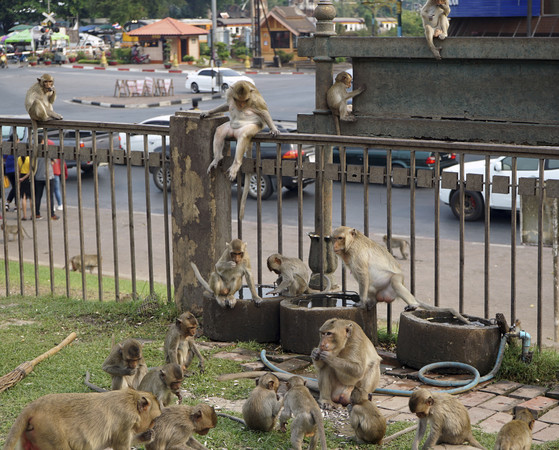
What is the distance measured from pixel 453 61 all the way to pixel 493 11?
8.71m

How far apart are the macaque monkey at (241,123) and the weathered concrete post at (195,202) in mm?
98

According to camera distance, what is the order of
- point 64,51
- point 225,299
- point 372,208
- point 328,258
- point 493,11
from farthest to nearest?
point 64,51 → point 372,208 → point 493,11 → point 328,258 → point 225,299

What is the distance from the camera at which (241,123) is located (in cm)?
770

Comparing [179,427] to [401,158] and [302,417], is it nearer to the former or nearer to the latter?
[302,417]

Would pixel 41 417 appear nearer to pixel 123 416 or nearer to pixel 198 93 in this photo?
pixel 123 416

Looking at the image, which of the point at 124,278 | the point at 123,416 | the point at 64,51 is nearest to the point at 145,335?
the point at 123,416

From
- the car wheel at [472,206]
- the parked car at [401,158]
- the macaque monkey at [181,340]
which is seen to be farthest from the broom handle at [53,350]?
the parked car at [401,158]

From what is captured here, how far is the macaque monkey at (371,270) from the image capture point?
22.1 feet

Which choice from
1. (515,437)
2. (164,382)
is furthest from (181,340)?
(515,437)

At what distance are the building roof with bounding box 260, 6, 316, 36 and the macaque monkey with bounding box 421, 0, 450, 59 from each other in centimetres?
5354

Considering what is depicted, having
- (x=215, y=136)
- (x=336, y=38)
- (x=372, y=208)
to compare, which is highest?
(x=336, y=38)

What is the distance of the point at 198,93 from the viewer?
4275 centimetres

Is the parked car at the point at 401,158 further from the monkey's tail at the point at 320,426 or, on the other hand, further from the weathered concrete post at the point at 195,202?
the monkey's tail at the point at 320,426

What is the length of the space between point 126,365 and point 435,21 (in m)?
7.24
